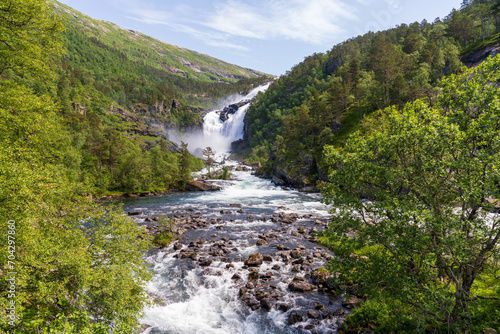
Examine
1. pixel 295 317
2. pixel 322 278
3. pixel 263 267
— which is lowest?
pixel 263 267

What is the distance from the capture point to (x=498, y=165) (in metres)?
8.71

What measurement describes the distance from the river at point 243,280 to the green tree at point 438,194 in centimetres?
434

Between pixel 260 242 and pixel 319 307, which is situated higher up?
pixel 319 307

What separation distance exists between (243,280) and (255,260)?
3.69 meters

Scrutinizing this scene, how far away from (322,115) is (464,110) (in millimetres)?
84793

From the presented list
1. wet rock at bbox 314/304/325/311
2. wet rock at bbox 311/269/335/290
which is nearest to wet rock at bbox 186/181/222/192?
wet rock at bbox 311/269/335/290

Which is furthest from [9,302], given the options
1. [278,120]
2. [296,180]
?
[278,120]

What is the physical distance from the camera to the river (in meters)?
17.0

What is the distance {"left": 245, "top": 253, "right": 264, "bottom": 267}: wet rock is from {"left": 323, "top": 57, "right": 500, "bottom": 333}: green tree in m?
14.4

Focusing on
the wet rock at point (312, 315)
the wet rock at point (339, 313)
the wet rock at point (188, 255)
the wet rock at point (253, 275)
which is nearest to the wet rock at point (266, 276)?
the wet rock at point (253, 275)

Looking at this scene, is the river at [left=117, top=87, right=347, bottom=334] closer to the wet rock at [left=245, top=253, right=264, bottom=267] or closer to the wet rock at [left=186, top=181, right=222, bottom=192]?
the wet rock at [left=245, top=253, right=264, bottom=267]

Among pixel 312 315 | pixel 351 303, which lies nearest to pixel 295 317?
pixel 312 315

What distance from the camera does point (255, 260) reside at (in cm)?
2619

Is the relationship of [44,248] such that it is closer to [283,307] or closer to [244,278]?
[283,307]
